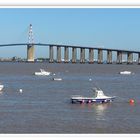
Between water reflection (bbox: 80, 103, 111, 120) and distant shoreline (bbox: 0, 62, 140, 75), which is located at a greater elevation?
distant shoreline (bbox: 0, 62, 140, 75)

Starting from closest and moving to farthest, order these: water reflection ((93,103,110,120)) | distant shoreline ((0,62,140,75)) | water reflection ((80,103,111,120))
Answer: water reflection ((93,103,110,120)) → water reflection ((80,103,111,120)) → distant shoreline ((0,62,140,75))

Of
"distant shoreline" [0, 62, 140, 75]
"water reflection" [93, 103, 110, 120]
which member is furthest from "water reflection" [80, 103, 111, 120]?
"distant shoreline" [0, 62, 140, 75]

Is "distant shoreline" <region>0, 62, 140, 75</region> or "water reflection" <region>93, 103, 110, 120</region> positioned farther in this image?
"distant shoreline" <region>0, 62, 140, 75</region>

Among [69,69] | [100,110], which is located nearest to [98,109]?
[100,110]

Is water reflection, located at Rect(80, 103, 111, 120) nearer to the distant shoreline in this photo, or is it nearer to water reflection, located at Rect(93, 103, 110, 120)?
water reflection, located at Rect(93, 103, 110, 120)

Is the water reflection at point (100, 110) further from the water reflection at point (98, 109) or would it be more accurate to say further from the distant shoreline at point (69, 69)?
the distant shoreline at point (69, 69)

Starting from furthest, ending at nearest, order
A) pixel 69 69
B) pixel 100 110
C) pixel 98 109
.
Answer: pixel 69 69 → pixel 98 109 → pixel 100 110

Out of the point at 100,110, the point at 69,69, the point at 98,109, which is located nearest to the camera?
the point at 100,110

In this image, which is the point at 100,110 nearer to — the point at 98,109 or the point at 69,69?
the point at 98,109

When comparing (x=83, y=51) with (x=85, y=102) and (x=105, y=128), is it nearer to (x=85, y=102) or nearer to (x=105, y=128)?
(x=85, y=102)

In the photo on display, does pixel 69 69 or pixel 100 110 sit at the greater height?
pixel 69 69
